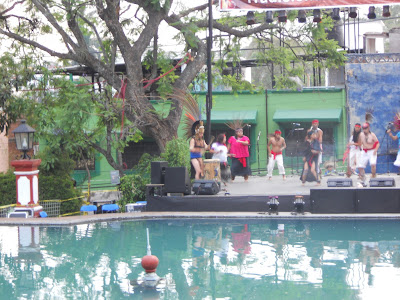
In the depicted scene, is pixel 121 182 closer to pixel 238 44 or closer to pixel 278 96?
pixel 238 44

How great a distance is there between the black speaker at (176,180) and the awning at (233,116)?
33.2 feet

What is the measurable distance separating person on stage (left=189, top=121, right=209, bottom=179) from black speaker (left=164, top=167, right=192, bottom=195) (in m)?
1.08

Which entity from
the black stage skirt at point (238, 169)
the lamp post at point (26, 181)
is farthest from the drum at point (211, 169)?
the lamp post at point (26, 181)

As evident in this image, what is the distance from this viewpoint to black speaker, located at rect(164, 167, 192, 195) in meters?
15.6

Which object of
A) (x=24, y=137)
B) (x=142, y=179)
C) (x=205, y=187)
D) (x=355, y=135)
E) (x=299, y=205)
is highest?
(x=24, y=137)

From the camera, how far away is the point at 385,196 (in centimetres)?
1448

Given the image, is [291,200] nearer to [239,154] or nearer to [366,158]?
[366,158]

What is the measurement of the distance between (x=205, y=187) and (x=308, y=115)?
10.7 meters

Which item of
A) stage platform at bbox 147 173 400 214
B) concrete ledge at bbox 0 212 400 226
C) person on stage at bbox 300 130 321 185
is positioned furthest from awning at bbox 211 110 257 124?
concrete ledge at bbox 0 212 400 226

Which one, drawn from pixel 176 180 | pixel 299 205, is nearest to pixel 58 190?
pixel 176 180

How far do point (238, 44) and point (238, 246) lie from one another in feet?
36.2

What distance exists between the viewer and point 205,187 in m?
15.6

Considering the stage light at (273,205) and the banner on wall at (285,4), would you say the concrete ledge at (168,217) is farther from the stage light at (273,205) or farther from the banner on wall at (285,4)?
the banner on wall at (285,4)

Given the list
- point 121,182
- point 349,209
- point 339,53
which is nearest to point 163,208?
point 121,182
